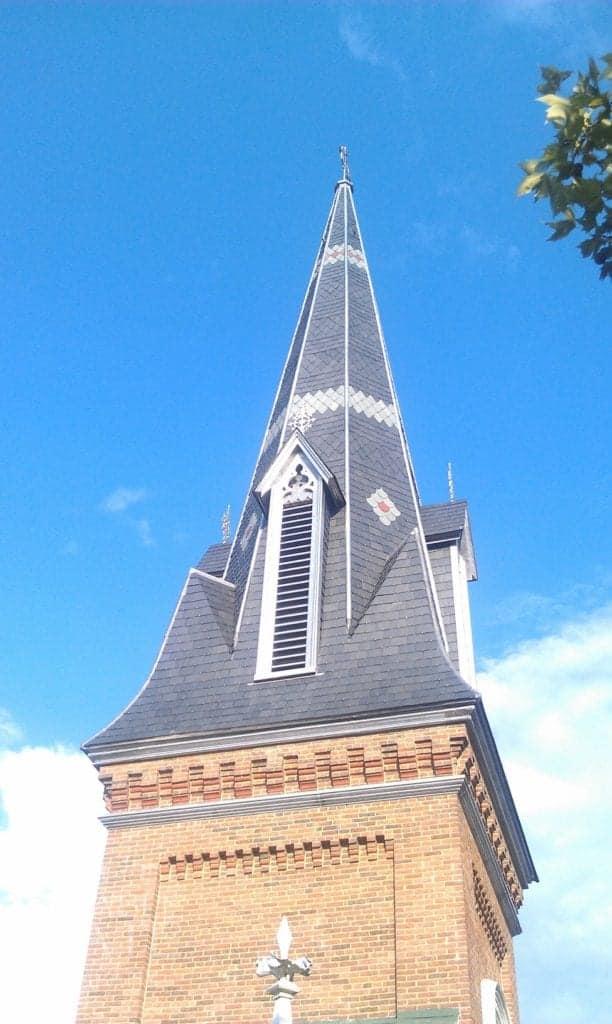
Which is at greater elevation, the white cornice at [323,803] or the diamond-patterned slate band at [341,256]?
the diamond-patterned slate band at [341,256]

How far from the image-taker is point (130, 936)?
46.1ft

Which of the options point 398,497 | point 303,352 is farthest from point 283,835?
point 303,352

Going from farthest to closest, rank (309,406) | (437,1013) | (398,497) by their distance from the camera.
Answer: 1. (309,406)
2. (398,497)
3. (437,1013)

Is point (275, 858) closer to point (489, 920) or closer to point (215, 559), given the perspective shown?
point (489, 920)

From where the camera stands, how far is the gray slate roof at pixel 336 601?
50.2ft

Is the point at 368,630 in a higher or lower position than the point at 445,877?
higher

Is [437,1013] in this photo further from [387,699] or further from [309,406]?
[309,406]

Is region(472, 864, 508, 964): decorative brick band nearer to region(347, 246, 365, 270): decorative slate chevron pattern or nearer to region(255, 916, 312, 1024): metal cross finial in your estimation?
region(255, 916, 312, 1024): metal cross finial

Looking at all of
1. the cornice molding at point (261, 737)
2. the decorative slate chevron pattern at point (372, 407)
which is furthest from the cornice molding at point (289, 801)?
the decorative slate chevron pattern at point (372, 407)

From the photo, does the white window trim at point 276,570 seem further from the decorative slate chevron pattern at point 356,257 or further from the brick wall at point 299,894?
the decorative slate chevron pattern at point 356,257

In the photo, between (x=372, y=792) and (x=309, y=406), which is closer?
(x=372, y=792)

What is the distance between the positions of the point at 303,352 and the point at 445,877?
12146 millimetres

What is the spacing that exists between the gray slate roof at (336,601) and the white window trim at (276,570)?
0.54ft

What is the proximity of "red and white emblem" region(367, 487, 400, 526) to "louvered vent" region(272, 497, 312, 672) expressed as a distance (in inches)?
45.3
